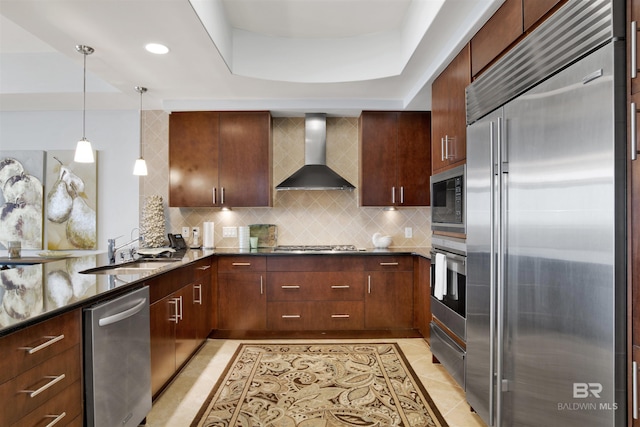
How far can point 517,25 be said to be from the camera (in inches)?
70.3

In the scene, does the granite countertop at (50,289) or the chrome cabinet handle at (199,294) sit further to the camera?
the chrome cabinet handle at (199,294)

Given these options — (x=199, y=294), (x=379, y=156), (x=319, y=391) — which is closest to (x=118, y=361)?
(x=319, y=391)

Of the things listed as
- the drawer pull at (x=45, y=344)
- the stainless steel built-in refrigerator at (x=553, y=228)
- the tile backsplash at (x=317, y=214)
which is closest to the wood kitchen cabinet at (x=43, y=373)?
the drawer pull at (x=45, y=344)

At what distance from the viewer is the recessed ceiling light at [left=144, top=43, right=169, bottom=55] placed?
8.72 ft

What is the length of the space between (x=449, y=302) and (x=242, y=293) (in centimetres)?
213

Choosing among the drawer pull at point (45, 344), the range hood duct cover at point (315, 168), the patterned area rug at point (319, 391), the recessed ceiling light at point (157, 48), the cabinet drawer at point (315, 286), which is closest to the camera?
the drawer pull at point (45, 344)

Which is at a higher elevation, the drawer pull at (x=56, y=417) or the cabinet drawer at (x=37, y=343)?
the cabinet drawer at (x=37, y=343)

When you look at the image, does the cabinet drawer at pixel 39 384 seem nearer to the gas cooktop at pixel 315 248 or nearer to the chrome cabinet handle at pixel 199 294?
the chrome cabinet handle at pixel 199 294

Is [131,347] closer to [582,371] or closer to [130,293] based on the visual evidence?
[130,293]

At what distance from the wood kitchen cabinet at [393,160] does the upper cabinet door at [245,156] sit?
1076mm

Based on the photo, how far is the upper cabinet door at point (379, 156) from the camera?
4.10 m

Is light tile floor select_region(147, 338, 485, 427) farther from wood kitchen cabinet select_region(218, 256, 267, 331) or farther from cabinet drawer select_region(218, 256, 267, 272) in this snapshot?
cabinet drawer select_region(218, 256, 267, 272)

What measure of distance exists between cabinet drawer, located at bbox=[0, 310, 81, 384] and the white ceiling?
1754 mm

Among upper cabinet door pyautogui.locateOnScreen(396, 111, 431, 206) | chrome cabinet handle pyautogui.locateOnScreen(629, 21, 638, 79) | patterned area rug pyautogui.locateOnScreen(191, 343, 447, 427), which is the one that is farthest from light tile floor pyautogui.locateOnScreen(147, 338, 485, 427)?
chrome cabinet handle pyautogui.locateOnScreen(629, 21, 638, 79)
